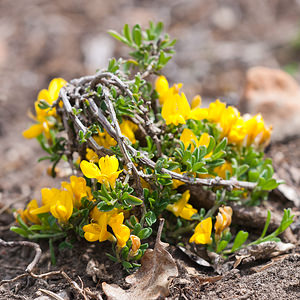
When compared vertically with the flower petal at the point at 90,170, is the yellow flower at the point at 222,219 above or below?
below

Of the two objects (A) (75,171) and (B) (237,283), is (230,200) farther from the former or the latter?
(A) (75,171)

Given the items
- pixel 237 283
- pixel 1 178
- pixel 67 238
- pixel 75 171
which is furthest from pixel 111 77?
pixel 1 178

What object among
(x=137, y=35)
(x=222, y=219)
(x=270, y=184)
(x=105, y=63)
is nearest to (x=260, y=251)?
(x=222, y=219)

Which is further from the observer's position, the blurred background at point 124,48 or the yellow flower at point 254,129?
the blurred background at point 124,48

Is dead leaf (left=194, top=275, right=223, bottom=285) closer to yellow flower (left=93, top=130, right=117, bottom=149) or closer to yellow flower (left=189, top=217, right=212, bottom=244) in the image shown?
yellow flower (left=189, top=217, right=212, bottom=244)

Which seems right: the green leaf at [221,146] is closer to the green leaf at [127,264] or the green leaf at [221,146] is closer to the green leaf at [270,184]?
the green leaf at [270,184]

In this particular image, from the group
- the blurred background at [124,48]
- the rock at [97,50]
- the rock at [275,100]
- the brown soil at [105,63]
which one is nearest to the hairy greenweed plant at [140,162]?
the brown soil at [105,63]
